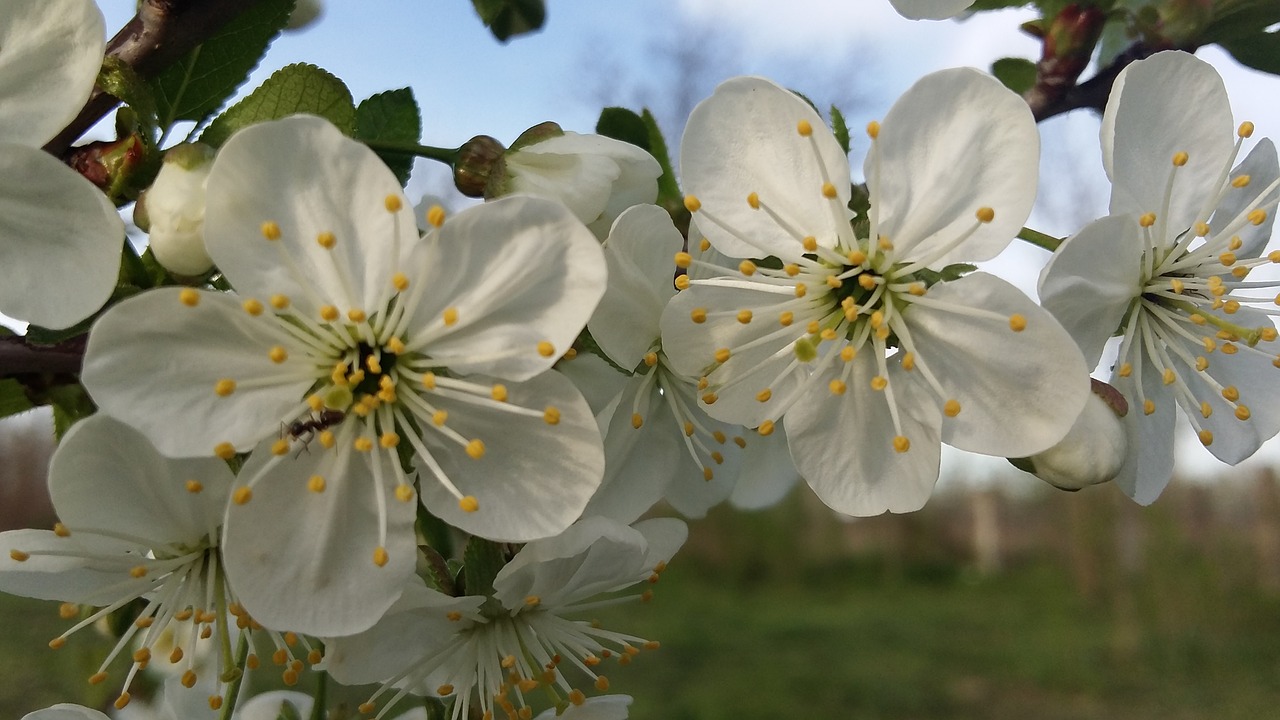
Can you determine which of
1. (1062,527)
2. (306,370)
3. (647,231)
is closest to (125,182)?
(306,370)

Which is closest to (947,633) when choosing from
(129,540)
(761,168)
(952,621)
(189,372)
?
(952,621)

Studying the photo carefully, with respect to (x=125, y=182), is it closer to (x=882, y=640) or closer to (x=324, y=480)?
(x=324, y=480)

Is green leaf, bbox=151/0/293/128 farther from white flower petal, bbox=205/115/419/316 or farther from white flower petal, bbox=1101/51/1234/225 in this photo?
white flower petal, bbox=1101/51/1234/225

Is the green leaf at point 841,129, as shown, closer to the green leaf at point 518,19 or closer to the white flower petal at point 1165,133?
the white flower petal at point 1165,133

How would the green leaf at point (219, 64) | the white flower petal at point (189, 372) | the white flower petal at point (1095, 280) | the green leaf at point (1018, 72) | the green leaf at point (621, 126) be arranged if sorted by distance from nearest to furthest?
the white flower petal at point (189, 372) → the white flower petal at point (1095, 280) → the green leaf at point (219, 64) → the green leaf at point (621, 126) → the green leaf at point (1018, 72)

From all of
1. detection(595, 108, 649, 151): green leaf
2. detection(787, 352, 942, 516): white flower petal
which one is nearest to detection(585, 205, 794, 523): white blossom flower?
detection(787, 352, 942, 516): white flower petal

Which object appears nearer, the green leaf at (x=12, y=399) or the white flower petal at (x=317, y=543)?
the white flower petal at (x=317, y=543)

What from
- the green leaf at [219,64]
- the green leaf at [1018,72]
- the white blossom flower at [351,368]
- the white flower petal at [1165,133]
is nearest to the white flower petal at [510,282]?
the white blossom flower at [351,368]

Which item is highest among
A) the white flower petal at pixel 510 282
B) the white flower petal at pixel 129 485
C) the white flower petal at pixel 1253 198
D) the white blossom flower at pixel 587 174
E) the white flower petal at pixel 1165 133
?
the white flower petal at pixel 1253 198
